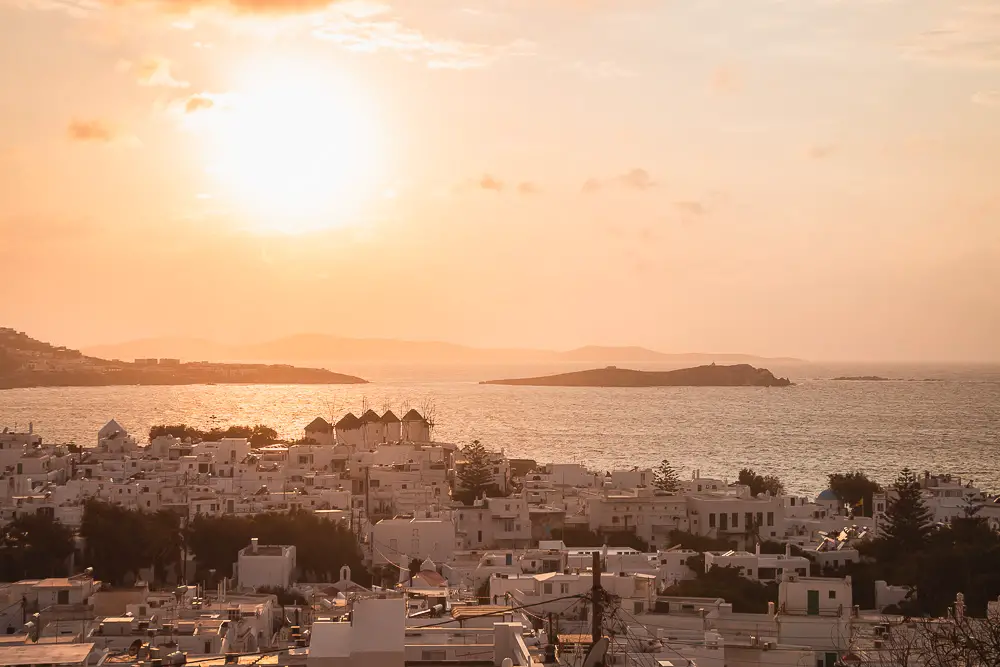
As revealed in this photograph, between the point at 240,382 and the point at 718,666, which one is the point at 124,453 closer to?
the point at 718,666

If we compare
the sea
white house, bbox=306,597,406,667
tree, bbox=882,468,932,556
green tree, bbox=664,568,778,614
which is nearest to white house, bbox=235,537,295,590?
green tree, bbox=664,568,778,614

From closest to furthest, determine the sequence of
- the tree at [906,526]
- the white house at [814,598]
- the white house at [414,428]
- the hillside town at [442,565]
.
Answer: the hillside town at [442,565], the white house at [814,598], the tree at [906,526], the white house at [414,428]

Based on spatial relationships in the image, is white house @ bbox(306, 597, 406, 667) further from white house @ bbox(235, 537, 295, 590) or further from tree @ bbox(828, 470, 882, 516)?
tree @ bbox(828, 470, 882, 516)

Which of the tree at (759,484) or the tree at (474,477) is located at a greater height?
the tree at (474,477)

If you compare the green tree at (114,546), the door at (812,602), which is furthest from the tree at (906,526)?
the green tree at (114,546)

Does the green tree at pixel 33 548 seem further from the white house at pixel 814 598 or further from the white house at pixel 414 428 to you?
the white house at pixel 414 428

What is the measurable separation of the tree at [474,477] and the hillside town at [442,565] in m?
0.08

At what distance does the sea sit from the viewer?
6028cm

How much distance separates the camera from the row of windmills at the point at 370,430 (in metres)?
46.2

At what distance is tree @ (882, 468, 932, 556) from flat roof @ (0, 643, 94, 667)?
1846 centimetres

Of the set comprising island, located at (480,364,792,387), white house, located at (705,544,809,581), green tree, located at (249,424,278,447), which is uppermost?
island, located at (480,364,792,387)

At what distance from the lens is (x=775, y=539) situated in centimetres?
3052

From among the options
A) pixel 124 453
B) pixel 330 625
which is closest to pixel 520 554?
pixel 330 625

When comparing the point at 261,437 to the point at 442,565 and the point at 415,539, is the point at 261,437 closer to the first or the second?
the point at 415,539
